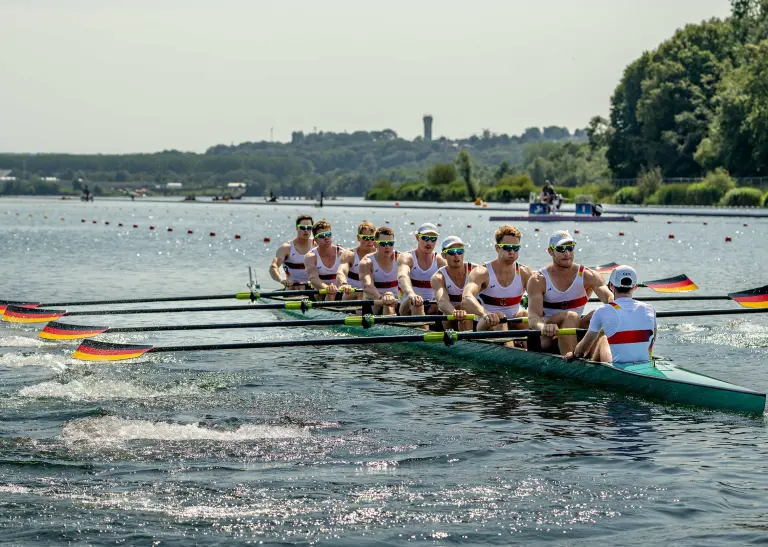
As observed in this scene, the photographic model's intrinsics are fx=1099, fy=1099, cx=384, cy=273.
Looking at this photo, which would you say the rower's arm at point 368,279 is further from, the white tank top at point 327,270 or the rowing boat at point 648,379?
the rowing boat at point 648,379

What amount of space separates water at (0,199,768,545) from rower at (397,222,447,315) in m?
0.84

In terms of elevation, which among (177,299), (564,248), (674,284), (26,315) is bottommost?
(26,315)

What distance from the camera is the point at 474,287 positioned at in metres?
14.9

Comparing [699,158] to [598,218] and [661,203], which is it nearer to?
[661,203]

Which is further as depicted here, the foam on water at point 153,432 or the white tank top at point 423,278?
the white tank top at point 423,278

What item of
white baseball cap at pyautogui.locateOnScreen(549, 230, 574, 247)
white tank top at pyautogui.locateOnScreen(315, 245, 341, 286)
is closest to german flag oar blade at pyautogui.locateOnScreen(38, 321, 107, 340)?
white baseball cap at pyautogui.locateOnScreen(549, 230, 574, 247)

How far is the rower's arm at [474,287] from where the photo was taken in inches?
577

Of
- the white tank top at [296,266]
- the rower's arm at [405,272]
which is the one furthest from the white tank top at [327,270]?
the rower's arm at [405,272]

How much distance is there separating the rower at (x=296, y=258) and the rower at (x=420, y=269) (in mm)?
3966

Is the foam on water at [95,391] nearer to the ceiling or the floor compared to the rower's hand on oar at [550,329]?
nearer to the floor

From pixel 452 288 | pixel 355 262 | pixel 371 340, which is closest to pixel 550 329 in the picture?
pixel 371 340

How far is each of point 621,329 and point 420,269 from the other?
5359 millimetres

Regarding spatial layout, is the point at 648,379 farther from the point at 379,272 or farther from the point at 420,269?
the point at 379,272

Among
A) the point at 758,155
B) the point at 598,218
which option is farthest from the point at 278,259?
the point at 758,155
